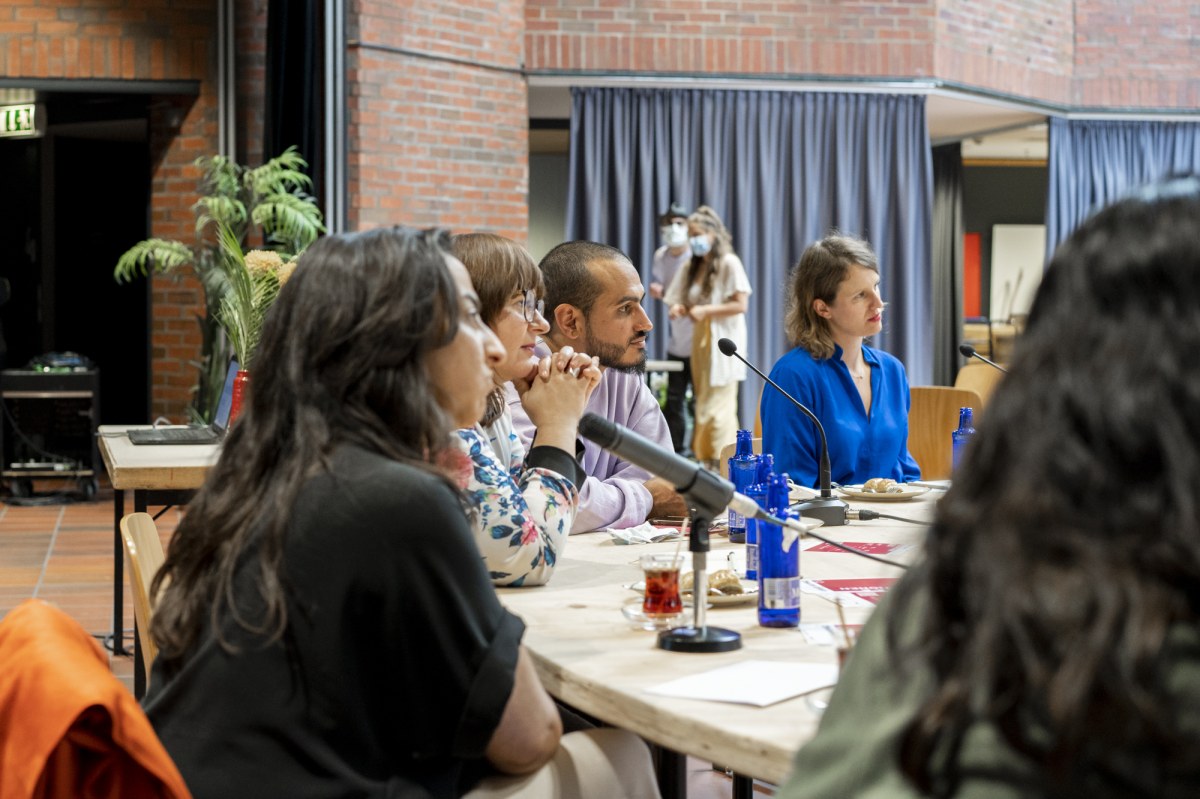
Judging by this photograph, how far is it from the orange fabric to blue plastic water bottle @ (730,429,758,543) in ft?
4.65

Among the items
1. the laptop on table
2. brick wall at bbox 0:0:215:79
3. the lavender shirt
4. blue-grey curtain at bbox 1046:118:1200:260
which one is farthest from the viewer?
blue-grey curtain at bbox 1046:118:1200:260

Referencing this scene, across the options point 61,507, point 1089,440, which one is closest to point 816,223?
point 61,507

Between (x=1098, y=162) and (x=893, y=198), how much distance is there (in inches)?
77.1

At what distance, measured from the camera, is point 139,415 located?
1068cm

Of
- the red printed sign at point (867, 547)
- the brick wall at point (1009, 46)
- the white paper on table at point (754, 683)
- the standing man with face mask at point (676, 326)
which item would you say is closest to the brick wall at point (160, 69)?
the standing man with face mask at point (676, 326)

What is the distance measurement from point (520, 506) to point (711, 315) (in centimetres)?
606

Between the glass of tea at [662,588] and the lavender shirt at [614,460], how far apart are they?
564mm

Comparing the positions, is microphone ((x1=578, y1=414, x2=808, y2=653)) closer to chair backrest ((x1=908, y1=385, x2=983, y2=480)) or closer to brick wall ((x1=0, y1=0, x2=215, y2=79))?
chair backrest ((x1=908, y1=385, x2=983, y2=480))

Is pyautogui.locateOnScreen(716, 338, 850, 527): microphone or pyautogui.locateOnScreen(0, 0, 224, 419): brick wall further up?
pyautogui.locateOnScreen(0, 0, 224, 419): brick wall

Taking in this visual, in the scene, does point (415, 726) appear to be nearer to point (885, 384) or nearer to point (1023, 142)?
point (885, 384)

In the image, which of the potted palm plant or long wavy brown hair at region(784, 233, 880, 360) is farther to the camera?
the potted palm plant

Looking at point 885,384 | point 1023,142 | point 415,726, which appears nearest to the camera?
point 415,726

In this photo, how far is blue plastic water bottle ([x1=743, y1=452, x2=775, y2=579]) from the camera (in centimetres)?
220

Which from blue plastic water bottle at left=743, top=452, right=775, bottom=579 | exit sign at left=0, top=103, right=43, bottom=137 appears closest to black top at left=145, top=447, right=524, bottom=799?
blue plastic water bottle at left=743, top=452, right=775, bottom=579
